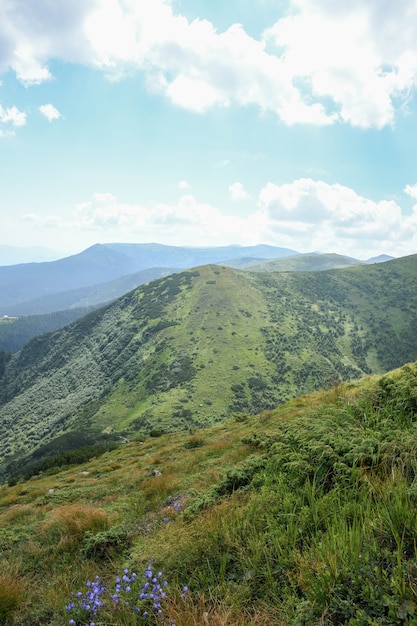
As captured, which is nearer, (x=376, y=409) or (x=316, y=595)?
(x=316, y=595)

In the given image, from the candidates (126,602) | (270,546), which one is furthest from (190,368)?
(126,602)

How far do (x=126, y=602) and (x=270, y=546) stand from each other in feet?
6.42

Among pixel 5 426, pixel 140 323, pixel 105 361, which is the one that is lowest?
pixel 5 426

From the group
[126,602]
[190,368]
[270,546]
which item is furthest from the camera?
[190,368]

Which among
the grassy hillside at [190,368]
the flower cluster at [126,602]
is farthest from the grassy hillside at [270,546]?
the grassy hillside at [190,368]

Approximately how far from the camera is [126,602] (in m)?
4.01

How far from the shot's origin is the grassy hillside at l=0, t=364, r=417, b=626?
11.0 feet

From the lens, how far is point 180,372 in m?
140

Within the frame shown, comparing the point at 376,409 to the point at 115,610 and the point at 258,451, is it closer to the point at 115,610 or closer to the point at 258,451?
the point at 258,451

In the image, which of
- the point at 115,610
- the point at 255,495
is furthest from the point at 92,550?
the point at 255,495

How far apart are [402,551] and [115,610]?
343 centimetres

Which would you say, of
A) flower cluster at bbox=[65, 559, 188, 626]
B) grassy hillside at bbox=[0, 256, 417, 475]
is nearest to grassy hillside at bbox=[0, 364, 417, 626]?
flower cluster at bbox=[65, 559, 188, 626]

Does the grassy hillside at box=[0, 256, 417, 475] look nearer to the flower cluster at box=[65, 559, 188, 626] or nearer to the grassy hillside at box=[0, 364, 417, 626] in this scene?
the grassy hillside at box=[0, 364, 417, 626]

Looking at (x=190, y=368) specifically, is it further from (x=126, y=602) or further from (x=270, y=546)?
(x=126, y=602)
